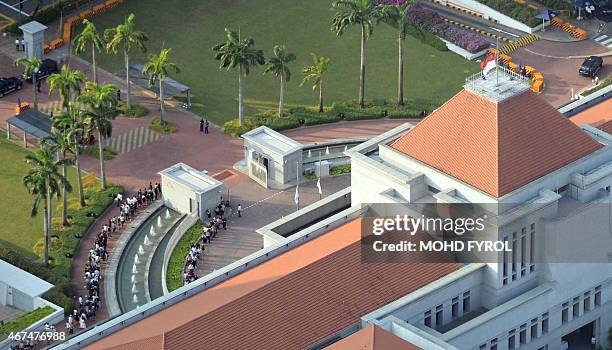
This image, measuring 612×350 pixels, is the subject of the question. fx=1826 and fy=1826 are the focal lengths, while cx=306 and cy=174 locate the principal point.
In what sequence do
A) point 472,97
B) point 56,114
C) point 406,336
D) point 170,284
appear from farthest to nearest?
point 56,114 < point 170,284 < point 472,97 < point 406,336

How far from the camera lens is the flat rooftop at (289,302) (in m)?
152

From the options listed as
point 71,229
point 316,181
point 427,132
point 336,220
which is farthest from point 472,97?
point 71,229

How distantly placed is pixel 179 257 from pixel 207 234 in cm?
443

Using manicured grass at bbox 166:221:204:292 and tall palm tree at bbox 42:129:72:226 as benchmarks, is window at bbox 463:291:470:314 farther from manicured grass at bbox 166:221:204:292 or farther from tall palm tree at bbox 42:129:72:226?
tall palm tree at bbox 42:129:72:226

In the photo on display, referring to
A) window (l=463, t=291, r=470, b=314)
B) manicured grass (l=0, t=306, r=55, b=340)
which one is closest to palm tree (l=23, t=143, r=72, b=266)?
manicured grass (l=0, t=306, r=55, b=340)

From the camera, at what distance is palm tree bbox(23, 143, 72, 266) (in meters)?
182

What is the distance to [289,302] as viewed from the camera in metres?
157

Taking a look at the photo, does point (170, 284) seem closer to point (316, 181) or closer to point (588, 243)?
point (316, 181)

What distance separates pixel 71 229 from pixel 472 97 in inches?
1837

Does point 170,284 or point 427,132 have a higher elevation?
point 427,132

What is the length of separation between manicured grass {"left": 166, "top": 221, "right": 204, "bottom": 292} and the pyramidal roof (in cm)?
2663

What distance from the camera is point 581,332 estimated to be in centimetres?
17488

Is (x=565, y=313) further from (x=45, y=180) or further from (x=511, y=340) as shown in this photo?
(x=45, y=180)

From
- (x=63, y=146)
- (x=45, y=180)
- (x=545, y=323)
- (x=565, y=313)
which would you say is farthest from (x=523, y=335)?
(x=63, y=146)
